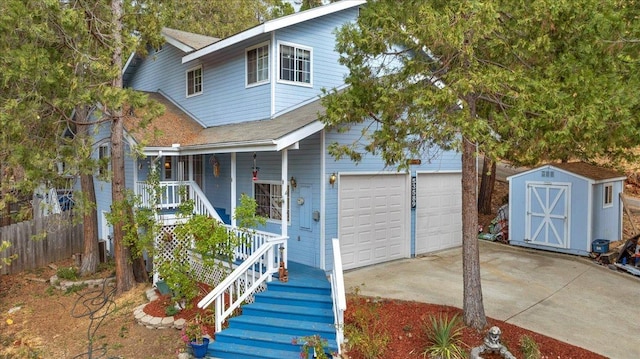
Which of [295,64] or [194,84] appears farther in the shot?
[194,84]

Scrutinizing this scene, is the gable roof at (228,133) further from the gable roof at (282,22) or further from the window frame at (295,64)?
the gable roof at (282,22)

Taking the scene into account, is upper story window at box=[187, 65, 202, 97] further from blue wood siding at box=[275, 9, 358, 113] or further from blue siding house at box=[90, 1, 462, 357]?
blue wood siding at box=[275, 9, 358, 113]

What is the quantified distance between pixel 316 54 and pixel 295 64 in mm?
733

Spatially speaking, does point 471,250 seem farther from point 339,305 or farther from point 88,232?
point 88,232

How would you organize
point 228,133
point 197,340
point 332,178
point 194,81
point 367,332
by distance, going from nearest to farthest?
point 367,332
point 197,340
point 332,178
point 228,133
point 194,81

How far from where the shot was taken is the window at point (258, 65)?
1044 centimetres

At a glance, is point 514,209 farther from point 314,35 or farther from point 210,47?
point 210,47

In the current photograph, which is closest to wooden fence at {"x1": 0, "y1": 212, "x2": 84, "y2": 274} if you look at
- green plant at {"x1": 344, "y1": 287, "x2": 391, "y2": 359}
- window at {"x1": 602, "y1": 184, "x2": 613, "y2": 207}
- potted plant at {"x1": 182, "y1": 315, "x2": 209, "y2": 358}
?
potted plant at {"x1": 182, "y1": 315, "x2": 209, "y2": 358}

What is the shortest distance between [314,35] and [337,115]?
535cm

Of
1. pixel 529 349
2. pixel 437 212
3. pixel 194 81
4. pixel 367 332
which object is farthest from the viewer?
pixel 194 81

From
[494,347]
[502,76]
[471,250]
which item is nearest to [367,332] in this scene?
[494,347]

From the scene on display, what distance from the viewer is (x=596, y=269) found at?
381 inches

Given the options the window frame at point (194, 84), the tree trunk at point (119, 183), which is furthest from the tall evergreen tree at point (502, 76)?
the window frame at point (194, 84)

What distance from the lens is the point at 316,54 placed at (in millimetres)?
10930
